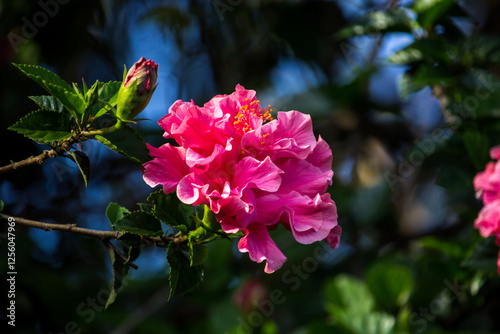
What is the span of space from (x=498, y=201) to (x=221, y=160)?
937mm

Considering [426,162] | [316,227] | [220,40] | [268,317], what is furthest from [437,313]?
[220,40]

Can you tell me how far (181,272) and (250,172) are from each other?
247mm

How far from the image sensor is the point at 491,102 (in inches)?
80.9

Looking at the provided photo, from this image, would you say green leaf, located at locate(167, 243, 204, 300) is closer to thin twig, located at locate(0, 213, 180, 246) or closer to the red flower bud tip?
thin twig, located at locate(0, 213, 180, 246)

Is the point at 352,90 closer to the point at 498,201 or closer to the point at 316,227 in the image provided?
the point at 498,201

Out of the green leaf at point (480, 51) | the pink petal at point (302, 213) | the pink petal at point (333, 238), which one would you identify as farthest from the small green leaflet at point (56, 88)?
the green leaf at point (480, 51)

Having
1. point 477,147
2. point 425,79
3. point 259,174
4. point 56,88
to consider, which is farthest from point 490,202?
point 56,88

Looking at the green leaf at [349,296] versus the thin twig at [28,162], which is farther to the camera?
the green leaf at [349,296]

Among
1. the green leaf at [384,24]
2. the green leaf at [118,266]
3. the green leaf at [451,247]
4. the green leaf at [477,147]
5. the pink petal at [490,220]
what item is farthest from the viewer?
the green leaf at [384,24]

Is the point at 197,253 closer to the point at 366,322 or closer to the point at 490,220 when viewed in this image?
the point at 490,220

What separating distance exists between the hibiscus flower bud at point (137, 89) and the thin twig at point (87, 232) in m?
0.22

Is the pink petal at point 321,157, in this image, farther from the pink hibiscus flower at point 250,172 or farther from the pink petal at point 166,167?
the pink petal at point 166,167

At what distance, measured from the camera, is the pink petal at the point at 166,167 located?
100 cm

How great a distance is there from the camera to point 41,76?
965 mm
